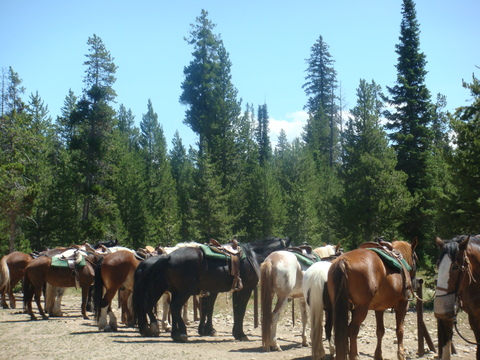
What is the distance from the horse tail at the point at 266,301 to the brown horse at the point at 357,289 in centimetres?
279

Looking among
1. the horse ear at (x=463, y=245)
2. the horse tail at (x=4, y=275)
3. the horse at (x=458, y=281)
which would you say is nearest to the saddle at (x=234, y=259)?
the horse at (x=458, y=281)

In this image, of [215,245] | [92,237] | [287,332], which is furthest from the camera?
[92,237]

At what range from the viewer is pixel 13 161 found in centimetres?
2889

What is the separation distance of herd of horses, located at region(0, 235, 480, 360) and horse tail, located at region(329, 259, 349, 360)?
0.02 metres

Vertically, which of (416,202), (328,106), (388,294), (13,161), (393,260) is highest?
A: (328,106)

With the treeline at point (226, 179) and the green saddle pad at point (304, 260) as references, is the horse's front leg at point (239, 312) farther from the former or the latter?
the treeline at point (226, 179)

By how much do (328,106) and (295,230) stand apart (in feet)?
112

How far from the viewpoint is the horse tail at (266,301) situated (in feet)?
36.8

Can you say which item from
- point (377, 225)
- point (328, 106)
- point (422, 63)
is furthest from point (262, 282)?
point (328, 106)

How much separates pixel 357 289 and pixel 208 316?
6.53 meters

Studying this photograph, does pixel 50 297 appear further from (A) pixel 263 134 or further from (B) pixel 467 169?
(A) pixel 263 134

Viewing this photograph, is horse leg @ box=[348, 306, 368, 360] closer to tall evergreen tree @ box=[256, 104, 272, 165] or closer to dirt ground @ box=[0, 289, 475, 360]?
dirt ground @ box=[0, 289, 475, 360]

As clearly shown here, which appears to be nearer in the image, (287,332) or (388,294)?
(388,294)

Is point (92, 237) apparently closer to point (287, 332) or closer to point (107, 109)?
point (107, 109)
